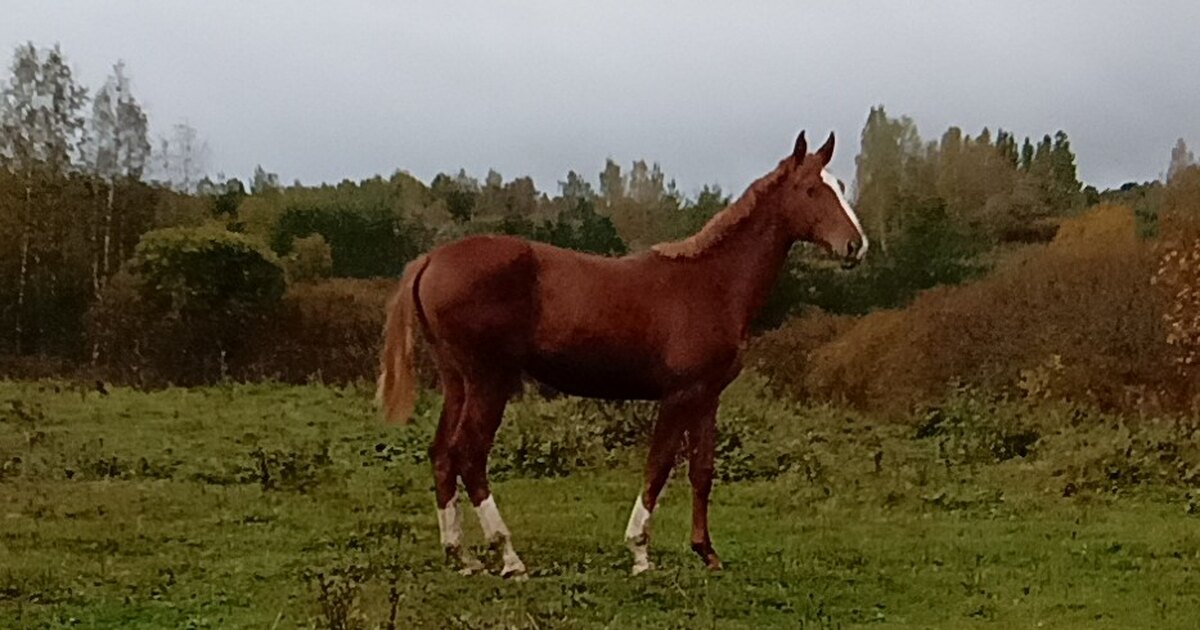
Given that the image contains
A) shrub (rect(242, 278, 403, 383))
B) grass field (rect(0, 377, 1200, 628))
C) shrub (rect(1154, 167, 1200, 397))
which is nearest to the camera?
grass field (rect(0, 377, 1200, 628))

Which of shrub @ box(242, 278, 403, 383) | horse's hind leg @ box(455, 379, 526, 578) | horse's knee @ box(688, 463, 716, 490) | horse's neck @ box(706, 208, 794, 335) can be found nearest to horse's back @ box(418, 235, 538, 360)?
horse's hind leg @ box(455, 379, 526, 578)

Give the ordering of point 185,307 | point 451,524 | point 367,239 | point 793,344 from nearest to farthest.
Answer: point 451,524, point 793,344, point 185,307, point 367,239

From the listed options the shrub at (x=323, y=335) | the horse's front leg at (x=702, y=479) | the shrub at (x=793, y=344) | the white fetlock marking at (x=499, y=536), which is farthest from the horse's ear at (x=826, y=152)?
the shrub at (x=323, y=335)

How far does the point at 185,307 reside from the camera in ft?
51.2

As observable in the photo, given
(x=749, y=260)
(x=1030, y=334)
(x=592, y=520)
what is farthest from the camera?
(x=1030, y=334)

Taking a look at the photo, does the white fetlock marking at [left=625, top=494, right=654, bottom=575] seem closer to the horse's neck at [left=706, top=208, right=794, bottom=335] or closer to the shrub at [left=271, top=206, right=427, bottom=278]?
the horse's neck at [left=706, top=208, right=794, bottom=335]

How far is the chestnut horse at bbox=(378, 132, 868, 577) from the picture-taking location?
6117mm

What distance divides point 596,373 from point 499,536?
0.90 m

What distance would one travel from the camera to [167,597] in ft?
18.3

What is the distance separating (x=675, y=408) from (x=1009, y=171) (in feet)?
36.8

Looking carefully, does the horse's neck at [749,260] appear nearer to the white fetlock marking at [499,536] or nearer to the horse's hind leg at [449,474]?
the horse's hind leg at [449,474]

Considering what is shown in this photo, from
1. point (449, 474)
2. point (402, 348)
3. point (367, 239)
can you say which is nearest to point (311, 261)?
point (367, 239)

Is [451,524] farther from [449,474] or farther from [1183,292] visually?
[1183,292]

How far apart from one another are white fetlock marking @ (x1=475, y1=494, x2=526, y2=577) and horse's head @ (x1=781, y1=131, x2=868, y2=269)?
2.06 metres
